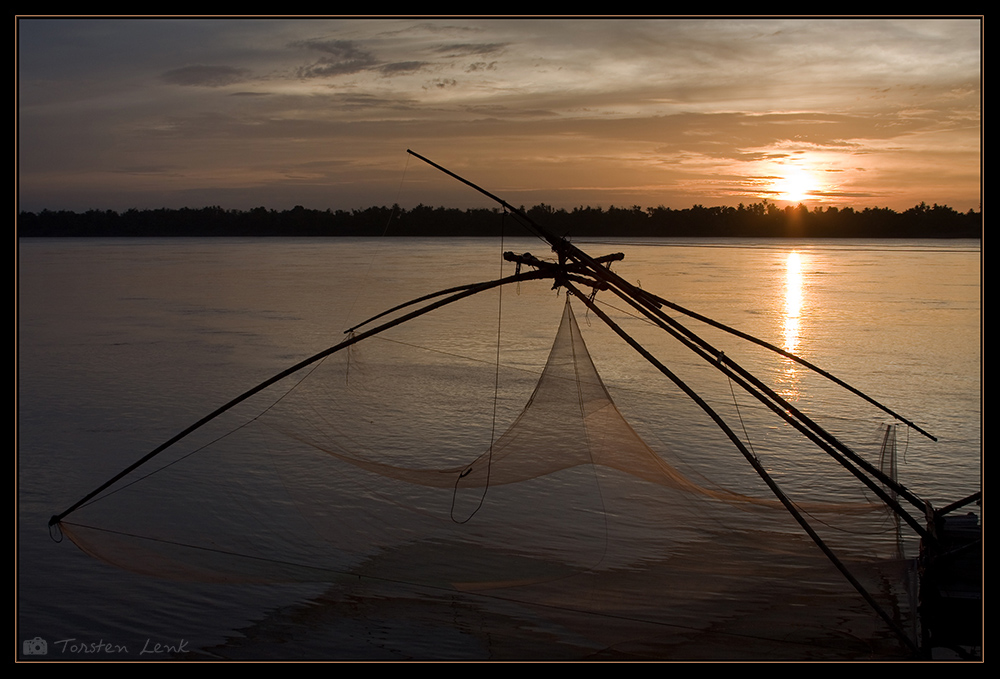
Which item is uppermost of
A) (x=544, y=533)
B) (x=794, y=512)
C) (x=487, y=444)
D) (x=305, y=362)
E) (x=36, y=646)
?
(x=305, y=362)

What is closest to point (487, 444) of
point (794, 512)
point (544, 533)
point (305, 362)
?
point (544, 533)

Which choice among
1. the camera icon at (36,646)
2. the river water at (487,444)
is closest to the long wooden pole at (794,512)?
the river water at (487,444)

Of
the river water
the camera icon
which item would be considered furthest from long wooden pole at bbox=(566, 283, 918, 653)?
the camera icon

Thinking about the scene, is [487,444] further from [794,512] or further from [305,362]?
[794,512]

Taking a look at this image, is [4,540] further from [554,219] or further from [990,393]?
[554,219]

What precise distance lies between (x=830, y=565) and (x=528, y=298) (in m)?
13.9

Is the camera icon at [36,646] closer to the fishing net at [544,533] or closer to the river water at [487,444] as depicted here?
the river water at [487,444]

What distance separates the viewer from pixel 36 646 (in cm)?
408

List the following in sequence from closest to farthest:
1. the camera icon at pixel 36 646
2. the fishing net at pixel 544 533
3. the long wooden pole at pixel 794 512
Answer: the long wooden pole at pixel 794 512
the camera icon at pixel 36 646
the fishing net at pixel 544 533

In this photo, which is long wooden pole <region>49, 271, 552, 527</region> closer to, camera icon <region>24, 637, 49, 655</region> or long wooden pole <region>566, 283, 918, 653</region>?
long wooden pole <region>566, 283, 918, 653</region>

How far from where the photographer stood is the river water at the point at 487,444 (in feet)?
13.3

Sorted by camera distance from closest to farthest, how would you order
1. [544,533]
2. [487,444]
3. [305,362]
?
[305,362]
[544,533]
[487,444]

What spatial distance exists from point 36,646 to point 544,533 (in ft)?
8.79

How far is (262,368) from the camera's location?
32.0ft
